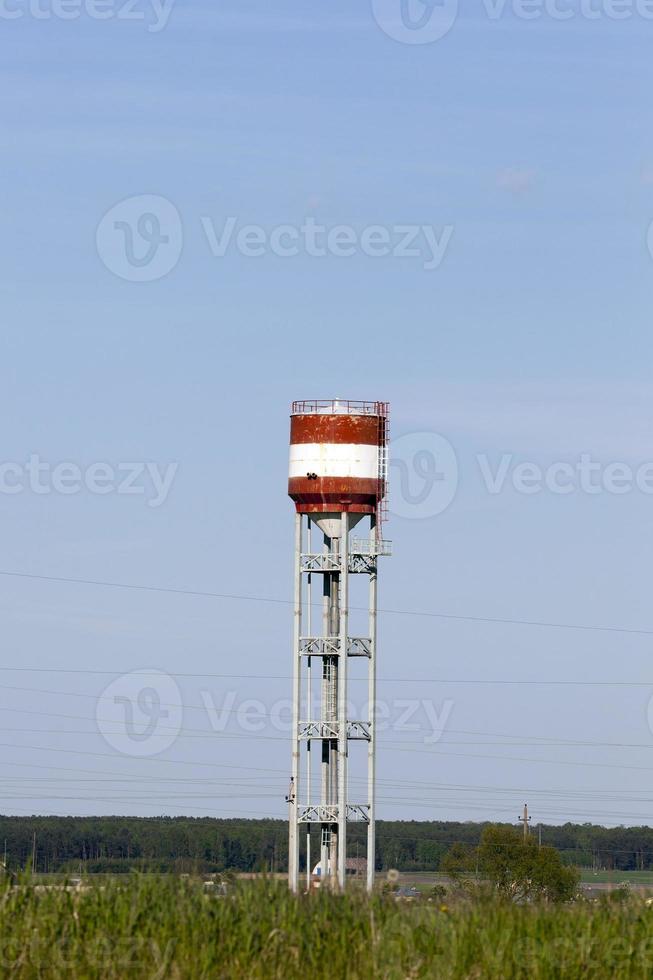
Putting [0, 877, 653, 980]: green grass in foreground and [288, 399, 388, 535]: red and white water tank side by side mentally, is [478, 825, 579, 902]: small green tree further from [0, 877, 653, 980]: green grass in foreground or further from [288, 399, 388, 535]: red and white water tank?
[0, 877, 653, 980]: green grass in foreground

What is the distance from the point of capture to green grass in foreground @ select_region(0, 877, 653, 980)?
28141 millimetres

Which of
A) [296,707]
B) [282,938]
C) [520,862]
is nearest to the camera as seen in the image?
[282,938]

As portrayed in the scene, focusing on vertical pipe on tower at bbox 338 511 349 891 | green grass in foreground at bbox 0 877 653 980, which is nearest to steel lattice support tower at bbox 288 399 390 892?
vertical pipe on tower at bbox 338 511 349 891

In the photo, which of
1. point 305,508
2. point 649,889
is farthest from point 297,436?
point 649,889

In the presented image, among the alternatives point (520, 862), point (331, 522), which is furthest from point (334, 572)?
point (520, 862)

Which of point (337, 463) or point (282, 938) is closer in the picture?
point (282, 938)

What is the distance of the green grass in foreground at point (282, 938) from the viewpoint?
28.1 metres

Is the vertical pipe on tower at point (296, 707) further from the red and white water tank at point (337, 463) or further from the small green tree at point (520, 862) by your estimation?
the small green tree at point (520, 862)

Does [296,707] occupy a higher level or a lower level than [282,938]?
higher

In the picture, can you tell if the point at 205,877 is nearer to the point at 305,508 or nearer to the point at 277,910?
the point at 277,910

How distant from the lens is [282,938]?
2873 cm

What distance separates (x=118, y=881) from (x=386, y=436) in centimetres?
6943

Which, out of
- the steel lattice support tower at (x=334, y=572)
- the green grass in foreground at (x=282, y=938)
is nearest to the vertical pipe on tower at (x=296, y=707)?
the steel lattice support tower at (x=334, y=572)

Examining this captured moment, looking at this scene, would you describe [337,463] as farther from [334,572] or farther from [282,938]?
[282,938]
